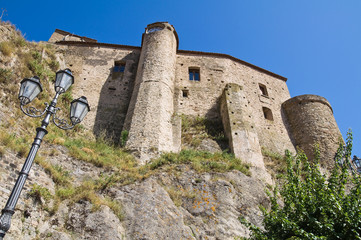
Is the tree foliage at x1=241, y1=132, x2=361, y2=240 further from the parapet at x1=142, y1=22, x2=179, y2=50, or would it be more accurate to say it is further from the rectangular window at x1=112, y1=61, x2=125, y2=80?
the parapet at x1=142, y1=22, x2=179, y2=50

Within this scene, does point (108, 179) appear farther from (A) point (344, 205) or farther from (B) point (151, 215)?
(A) point (344, 205)

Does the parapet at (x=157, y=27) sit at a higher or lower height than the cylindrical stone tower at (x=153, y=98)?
higher

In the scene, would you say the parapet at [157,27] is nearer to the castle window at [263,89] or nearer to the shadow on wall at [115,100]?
the shadow on wall at [115,100]

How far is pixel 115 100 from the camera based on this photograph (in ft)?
56.6

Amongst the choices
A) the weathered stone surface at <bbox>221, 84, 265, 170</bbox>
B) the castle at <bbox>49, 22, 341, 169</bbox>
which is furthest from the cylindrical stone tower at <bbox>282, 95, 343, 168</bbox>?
the weathered stone surface at <bbox>221, 84, 265, 170</bbox>

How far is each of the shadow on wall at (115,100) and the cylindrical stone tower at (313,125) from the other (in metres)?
10.9

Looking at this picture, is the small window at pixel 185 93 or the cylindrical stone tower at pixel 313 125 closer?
the cylindrical stone tower at pixel 313 125

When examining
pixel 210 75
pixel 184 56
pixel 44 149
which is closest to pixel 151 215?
pixel 44 149

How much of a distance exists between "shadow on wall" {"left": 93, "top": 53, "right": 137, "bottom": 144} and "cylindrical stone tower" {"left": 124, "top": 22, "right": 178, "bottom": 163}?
1.21 metres

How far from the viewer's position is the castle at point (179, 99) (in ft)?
46.6

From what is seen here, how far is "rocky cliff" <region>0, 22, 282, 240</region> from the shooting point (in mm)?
7496

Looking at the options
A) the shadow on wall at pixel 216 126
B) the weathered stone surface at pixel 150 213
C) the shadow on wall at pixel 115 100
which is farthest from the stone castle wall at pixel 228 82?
the weathered stone surface at pixel 150 213

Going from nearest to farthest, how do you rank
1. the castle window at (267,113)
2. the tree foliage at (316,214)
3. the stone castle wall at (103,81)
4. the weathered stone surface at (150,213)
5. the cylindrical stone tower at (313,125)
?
the tree foliage at (316,214)
the weathered stone surface at (150,213)
the stone castle wall at (103,81)
the cylindrical stone tower at (313,125)
the castle window at (267,113)

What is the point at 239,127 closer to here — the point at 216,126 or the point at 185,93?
the point at 216,126
